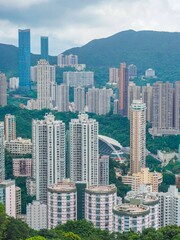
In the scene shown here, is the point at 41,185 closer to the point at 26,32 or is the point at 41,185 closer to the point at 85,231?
the point at 85,231

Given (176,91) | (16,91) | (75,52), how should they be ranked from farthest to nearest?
(75,52)
(16,91)
(176,91)

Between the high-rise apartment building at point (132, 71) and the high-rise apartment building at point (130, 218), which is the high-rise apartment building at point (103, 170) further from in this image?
the high-rise apartment building at point (132, 71)

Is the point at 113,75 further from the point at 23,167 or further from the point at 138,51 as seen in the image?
the point at 23,167

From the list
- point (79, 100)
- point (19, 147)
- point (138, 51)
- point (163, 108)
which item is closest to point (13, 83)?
point (79, 100)

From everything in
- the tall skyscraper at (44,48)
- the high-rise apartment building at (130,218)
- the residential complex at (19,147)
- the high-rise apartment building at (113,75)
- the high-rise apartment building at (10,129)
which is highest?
the tall skyscraper at (44,48)

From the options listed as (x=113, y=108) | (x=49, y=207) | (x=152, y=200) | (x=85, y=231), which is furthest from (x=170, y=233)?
(x=113, y=108)

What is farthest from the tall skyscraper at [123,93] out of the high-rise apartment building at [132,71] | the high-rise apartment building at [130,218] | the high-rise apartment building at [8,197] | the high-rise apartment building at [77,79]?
the high-rise apartment building at [130,218]

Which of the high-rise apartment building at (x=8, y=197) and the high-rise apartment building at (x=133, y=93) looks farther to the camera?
the high-rise apartment building at (x=133, y=93)
